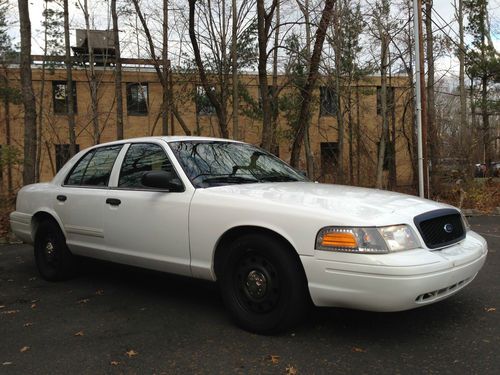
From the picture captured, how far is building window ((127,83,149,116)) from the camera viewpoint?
89.2 feet

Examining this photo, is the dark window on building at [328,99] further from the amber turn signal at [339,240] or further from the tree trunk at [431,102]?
the amber turn signal at [339,240]

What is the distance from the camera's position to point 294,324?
3.73 meters

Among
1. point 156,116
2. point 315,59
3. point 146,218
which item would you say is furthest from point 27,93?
point 156,116

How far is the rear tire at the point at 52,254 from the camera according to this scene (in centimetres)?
569

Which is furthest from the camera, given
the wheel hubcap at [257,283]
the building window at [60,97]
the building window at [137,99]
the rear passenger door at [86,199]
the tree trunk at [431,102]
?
the building window at [137,99]

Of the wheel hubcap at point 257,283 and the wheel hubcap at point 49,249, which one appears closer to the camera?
the wheel hubcap at point 257,283

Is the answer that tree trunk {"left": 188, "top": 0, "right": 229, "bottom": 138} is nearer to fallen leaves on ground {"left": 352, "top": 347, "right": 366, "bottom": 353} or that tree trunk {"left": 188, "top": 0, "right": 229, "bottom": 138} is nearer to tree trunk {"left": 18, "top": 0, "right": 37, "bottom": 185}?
tree trunk {"left": 18, "top": 0, "right": 37, "bottom": 185}

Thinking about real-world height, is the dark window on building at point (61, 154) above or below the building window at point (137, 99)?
below

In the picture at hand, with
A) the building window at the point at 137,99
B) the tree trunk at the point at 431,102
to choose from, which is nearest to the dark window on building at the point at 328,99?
the tree trunk at the point at 431,102

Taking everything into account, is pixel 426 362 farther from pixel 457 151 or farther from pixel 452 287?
pixel 457 151

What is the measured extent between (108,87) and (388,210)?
2501 cm

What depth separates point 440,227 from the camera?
3814 millimetres

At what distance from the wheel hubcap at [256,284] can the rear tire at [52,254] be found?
8.92 feet

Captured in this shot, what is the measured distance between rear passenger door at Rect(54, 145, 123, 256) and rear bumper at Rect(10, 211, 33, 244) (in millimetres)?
739
